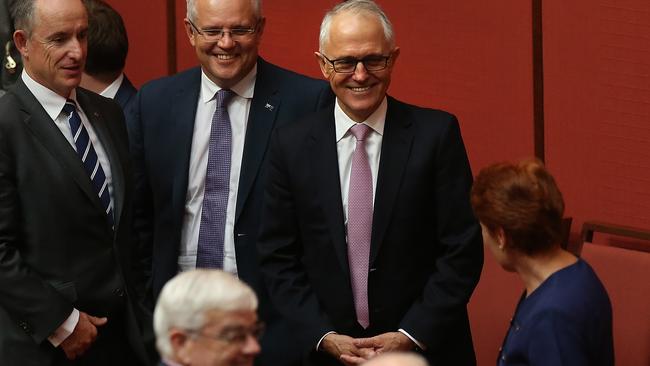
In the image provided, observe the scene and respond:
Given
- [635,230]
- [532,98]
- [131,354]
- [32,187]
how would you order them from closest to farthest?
[32,187] < [131,354] < [635,230] < [532,98]

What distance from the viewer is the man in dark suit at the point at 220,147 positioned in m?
3.95

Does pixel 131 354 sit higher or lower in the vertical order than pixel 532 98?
lower

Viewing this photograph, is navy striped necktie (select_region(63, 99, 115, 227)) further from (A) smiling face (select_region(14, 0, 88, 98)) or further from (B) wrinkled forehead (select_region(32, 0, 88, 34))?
(B) wrinkled forehead (select_region(32, 0, 88, 34))

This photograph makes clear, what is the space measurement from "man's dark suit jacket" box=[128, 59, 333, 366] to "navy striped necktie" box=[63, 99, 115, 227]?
337mm

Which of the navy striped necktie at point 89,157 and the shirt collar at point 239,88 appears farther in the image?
the shirt collar at point 239,88

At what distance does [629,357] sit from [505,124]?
46.2 inches

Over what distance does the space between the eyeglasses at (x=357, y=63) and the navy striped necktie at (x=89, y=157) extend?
29.8 inches

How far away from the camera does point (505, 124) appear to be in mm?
5016

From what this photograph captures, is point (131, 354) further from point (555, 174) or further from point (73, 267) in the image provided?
point (555, 174)

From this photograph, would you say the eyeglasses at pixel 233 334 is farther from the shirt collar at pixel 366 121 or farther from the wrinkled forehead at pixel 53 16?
the wrinkled forehead at pixel 53 16

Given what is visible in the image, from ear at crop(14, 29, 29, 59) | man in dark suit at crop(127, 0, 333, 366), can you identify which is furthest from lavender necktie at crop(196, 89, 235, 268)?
ear at crop(14, 29, 29, 59)

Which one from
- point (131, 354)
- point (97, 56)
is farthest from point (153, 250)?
point (97, 56)

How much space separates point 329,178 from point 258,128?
16.7 inches

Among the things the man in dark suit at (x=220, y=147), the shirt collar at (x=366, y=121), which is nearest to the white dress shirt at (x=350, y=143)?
the shirt collar at (x=366, y=121)
